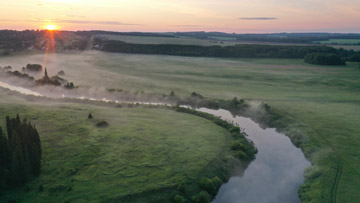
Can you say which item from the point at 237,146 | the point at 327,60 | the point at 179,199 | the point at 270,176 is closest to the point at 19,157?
the point at 179,199

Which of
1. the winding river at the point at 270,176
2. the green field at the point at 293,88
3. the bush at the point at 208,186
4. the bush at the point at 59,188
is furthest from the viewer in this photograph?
the green field at the point at 293,88

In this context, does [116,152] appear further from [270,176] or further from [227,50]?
[227,50]

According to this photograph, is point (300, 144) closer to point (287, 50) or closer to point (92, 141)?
point (92, 141)

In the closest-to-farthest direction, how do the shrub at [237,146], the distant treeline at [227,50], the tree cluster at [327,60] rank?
1. the shrub at [237,146]
2. the tree cluster at [327,60]
3. the distant treeline at [227,50]

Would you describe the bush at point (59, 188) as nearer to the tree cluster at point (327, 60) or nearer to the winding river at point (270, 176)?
the winding river at point (270, 176)

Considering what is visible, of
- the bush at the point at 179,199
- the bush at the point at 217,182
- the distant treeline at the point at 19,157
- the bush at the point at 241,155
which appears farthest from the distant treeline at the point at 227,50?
the bush at the point at 179,199

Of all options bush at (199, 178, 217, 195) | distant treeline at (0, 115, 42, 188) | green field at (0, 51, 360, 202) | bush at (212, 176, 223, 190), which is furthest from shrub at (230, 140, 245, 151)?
distant treeline at (0, 115, 42, 188)
